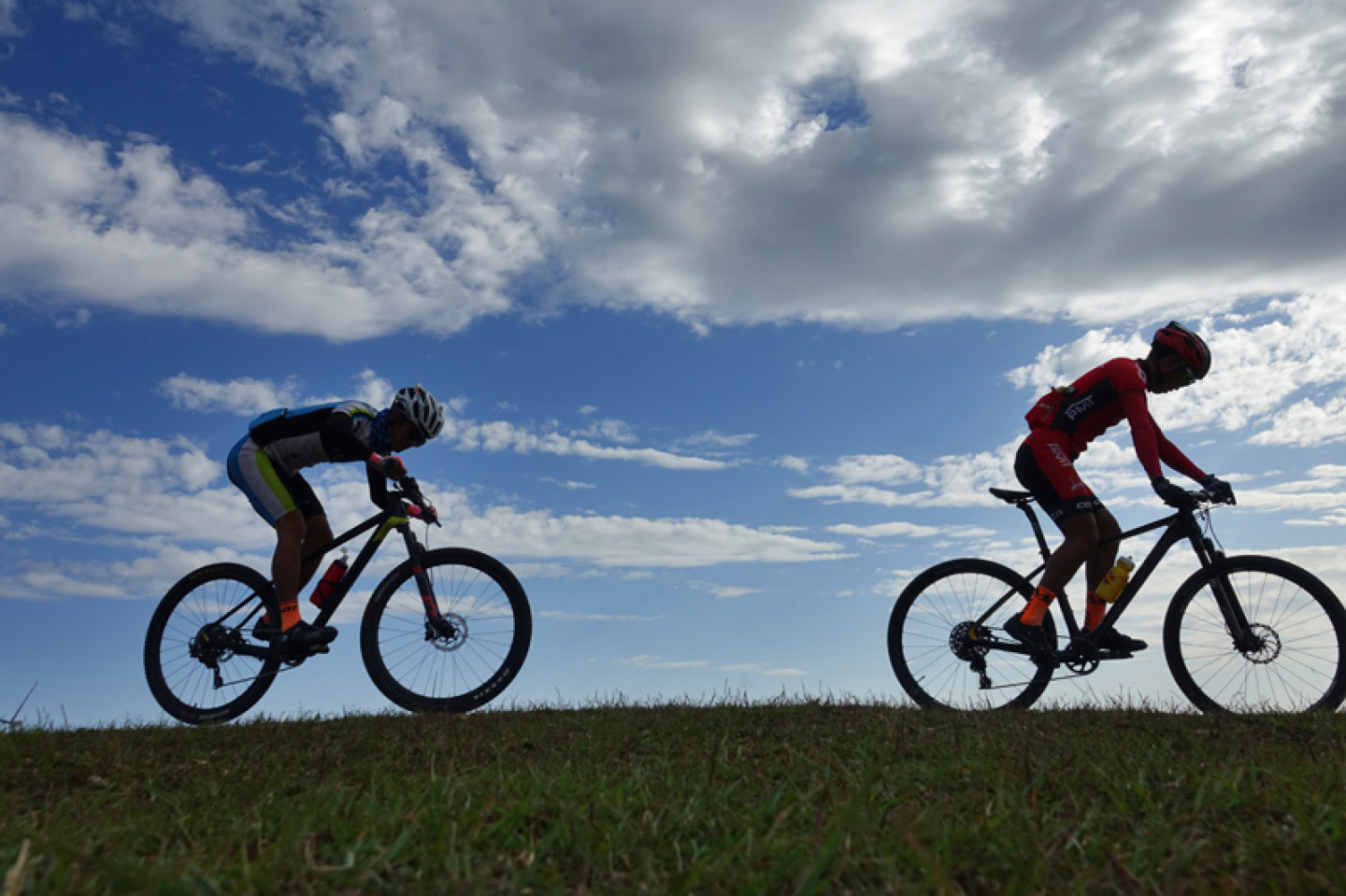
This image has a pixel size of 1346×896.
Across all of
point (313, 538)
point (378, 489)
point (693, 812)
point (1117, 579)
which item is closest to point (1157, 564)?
point (1117, 579)

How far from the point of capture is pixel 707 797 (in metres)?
3.44

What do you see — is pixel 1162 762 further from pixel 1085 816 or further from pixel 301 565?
pixel 301 565

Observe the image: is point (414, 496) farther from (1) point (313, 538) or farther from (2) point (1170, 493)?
(2) point (1170, 493)

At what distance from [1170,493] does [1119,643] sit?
1338 mm

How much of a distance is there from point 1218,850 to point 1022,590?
5.29 m

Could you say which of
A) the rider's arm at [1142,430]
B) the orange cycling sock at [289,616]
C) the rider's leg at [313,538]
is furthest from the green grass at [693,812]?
the rider's leg at [313,538]

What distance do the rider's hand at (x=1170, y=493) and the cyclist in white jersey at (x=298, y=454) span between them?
5.96 meters

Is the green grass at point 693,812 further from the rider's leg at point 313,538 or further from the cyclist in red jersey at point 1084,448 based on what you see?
the rider's leg at point 313,538

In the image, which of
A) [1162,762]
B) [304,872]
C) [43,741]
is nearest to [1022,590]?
[1162,762]

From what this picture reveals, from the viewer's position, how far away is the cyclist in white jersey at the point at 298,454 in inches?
302

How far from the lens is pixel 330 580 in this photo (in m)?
7.79

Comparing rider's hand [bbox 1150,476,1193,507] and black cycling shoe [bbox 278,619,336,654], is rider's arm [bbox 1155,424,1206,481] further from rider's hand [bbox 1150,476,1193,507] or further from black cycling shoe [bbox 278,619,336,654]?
black cycling shoe [bbox 278,619,336,654]

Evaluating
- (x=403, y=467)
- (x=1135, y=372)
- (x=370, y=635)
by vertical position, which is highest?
(x=1135, y=372)

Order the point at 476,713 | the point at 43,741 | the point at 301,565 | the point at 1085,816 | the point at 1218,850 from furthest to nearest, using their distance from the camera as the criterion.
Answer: the point at 301,565, the point at 476,713, the point at 43,741, the point at 1085,816, the point at 1218,850
